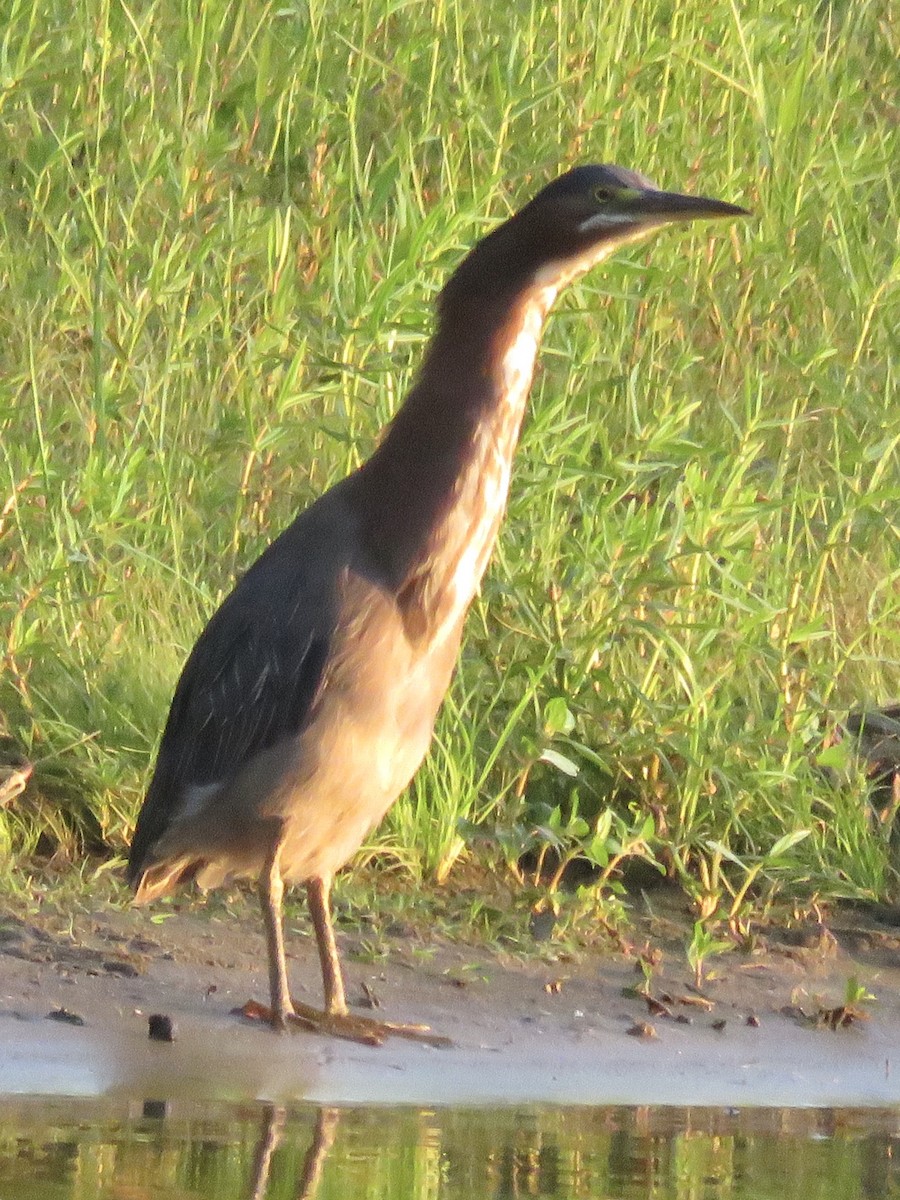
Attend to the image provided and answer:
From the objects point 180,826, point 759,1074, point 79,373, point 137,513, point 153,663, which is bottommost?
point 759,1074

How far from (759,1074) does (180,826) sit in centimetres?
137

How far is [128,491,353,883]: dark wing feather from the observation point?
194 inches

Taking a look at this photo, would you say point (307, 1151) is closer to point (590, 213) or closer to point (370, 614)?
point (370, 614)

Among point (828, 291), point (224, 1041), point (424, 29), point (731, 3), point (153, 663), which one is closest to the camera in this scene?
point (224, 1041)

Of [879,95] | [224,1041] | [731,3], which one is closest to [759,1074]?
[224,1041]

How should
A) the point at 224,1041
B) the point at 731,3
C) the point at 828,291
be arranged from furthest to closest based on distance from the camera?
the point at 828,291 → the point at 731,3 → the point at 224,1041

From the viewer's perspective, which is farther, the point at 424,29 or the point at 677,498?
the point at 424,29

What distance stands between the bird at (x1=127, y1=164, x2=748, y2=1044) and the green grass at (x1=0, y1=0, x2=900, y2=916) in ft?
1.28

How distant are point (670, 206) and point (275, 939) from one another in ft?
5.98

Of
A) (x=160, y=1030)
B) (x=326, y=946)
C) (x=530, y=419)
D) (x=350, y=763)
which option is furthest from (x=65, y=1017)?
(x=530, y=419)

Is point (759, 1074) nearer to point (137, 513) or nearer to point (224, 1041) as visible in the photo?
point (224, 1041)

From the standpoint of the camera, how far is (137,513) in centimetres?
614

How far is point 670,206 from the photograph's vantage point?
16.4 ft

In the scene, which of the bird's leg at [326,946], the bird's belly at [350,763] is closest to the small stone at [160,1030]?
the bird's leg at [326,946]
